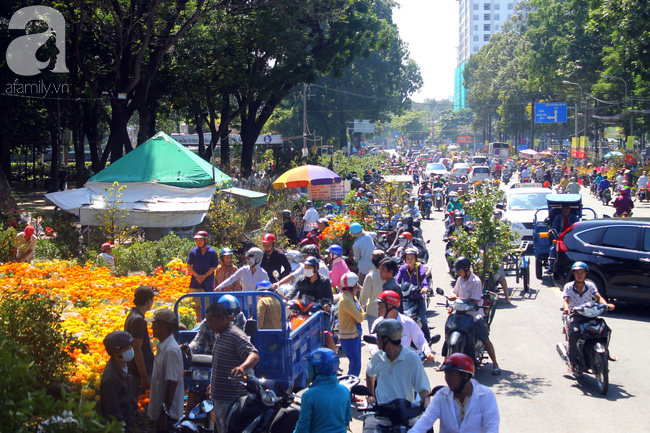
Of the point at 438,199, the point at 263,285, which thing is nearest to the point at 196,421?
the point at 263,285

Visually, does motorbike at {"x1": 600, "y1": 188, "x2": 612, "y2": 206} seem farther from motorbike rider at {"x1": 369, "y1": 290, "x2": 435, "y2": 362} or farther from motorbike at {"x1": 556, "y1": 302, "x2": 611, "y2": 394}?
motorbike rider at {"x1": 369, "y1": 290, "x2": 435, "y2": 362}

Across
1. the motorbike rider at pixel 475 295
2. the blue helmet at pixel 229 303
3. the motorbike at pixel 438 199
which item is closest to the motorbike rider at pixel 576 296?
the motorbike rider at pixel 475 295

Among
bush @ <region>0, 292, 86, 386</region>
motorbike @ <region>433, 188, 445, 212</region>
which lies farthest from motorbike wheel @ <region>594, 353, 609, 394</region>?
motorbike @ <region>433, 188, 445, 212</region>

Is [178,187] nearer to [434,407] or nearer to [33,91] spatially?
[434,407]

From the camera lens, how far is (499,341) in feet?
34.0

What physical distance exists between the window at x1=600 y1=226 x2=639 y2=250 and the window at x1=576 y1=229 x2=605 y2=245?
11cm

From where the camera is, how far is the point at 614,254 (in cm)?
1203

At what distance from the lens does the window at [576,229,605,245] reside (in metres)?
12.5

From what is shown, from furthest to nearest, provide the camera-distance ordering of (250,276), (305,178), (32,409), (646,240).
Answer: (305,178)
(646,240)
(250,276)
(32,409)

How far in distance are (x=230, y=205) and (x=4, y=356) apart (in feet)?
44.5

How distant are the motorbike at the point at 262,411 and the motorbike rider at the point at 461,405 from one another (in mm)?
877

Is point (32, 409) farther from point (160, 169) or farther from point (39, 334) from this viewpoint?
point (160, 169)

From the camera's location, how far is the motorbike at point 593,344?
25.9ft

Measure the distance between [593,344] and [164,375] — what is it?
5.26 metres
